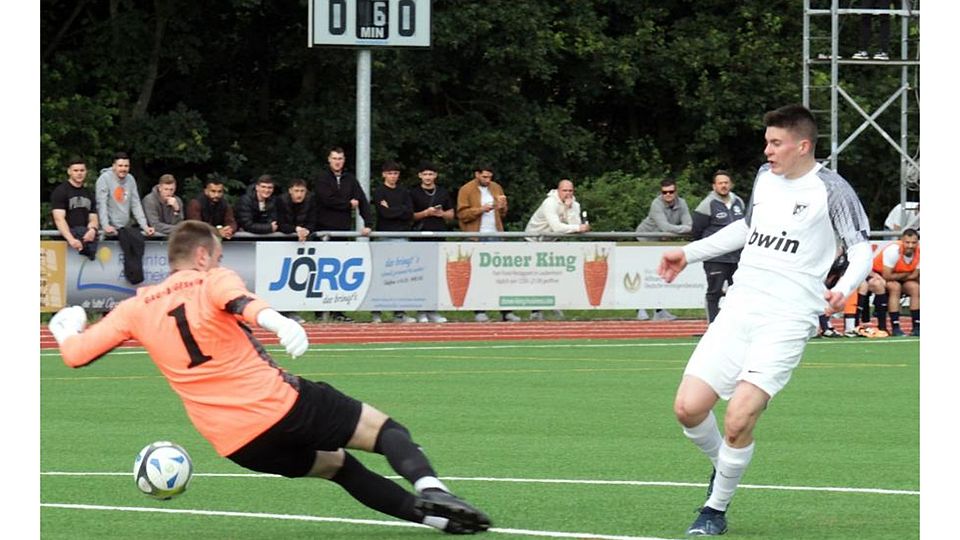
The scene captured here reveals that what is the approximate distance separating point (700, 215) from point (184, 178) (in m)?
16.8

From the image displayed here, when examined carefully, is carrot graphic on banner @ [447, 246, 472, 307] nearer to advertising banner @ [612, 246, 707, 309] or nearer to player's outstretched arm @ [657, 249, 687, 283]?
advertising banner @ [612, 246, 707, 309]

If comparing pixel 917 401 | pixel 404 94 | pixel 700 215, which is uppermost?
pixel 404 94

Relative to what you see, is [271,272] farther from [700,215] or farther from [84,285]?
[700,215]

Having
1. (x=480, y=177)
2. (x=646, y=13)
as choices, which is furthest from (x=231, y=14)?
(x=480, y=177)

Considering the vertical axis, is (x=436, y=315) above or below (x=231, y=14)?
below

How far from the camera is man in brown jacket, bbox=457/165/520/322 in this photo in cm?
2492

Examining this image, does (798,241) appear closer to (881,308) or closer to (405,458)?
(405,458)

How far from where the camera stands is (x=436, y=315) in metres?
24.5

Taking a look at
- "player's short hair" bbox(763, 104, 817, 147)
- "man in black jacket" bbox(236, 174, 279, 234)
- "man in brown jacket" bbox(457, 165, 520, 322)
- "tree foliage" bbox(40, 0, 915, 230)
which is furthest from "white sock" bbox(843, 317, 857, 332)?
"player's short hair" bbox(763, 104, 817, 147)

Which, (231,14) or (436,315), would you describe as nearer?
(436,315)

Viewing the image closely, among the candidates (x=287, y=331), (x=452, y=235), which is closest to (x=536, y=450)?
(x=287, y=331)

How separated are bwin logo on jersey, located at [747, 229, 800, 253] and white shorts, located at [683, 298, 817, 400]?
0.29 meters

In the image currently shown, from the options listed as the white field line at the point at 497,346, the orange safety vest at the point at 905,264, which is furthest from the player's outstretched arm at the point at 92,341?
the orange safety vest at the point at 905,264

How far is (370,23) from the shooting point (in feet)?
85.2
